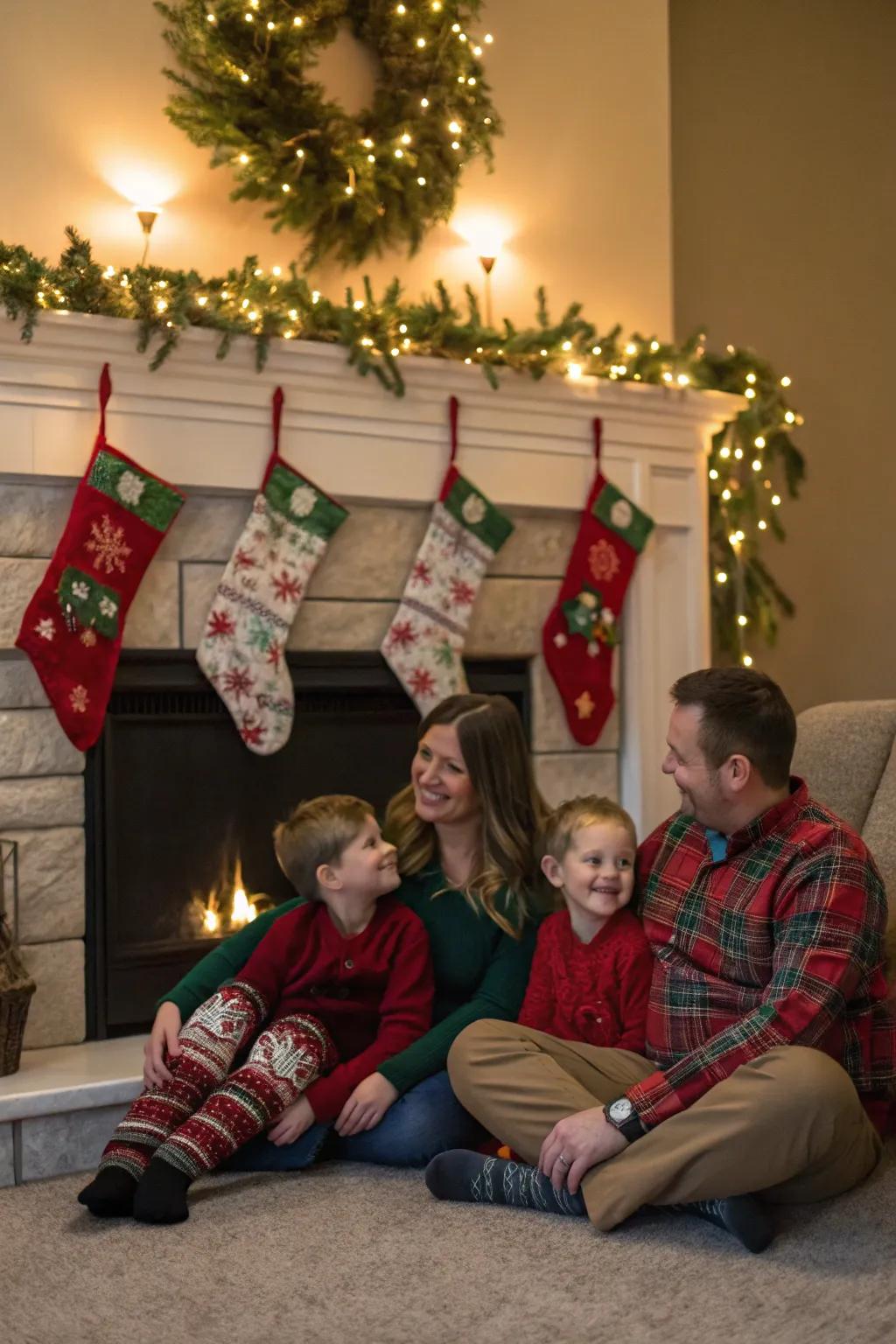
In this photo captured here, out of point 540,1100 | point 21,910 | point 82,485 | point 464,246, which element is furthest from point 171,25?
point 540,1100

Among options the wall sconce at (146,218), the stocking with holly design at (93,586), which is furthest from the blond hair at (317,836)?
the wall sconce at (146,218)

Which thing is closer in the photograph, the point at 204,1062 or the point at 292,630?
the point at 204,1062

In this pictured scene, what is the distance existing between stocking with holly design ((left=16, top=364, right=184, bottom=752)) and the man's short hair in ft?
3.97

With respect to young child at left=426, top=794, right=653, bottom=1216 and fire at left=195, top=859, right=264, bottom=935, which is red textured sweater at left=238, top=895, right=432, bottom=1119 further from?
fire at left=195, top=859, right=264, bottom=935

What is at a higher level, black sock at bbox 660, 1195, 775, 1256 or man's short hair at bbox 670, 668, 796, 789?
man's short hair at bbox 670, 668, 796, 789

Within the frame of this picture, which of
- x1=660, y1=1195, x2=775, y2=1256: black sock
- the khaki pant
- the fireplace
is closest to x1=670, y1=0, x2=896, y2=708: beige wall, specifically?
the fireplace

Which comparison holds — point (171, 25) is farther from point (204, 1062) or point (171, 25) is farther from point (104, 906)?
point (204, 1062)

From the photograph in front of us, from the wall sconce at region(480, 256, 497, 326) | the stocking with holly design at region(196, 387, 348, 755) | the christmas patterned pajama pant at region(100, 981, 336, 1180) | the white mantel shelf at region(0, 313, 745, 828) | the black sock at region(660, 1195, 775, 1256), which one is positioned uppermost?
the wall sconce at region(480, 256, 497, 326)

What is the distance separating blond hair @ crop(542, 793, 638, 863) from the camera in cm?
233

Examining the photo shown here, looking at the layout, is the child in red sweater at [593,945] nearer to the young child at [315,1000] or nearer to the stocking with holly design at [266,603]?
the young child at [315,1000]

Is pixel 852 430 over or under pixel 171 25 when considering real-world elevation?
under

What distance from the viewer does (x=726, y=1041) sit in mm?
2020

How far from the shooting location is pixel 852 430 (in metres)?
4.48

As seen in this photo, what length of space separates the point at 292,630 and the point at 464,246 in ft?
3.53
